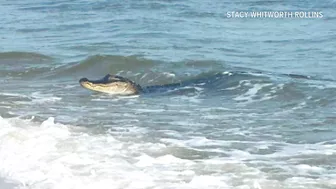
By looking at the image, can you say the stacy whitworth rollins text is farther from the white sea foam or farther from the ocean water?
the white sea foam

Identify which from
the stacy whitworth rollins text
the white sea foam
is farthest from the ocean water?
the stacy whitworth rollins text

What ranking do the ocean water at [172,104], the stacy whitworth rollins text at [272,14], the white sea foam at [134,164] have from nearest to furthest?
1. the white sea foam at [134,164]
2. the ocean water at [172,104]
3. the stacy whitworth rollins text at [272,14]

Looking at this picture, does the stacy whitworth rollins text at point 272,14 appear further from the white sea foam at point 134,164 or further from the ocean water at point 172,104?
the white sea foam at point 134,164

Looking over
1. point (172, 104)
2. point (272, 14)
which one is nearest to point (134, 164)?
point (172, 104)

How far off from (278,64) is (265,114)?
4321mm

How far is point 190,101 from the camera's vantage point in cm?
995

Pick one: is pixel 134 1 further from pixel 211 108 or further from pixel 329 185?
pixel 329 185

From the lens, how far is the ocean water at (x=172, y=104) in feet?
21.0

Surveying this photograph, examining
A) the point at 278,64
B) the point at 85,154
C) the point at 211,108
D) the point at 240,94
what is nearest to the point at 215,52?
the point at 278,64

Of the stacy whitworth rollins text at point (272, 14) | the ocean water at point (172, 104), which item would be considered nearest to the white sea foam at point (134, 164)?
the ocean water at point (172, 104)

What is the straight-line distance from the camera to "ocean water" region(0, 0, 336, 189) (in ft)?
21.0

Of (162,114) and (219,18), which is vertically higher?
(219,18)

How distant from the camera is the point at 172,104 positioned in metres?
9.77

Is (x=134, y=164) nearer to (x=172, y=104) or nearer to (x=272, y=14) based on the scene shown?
(x=172, y=104)
